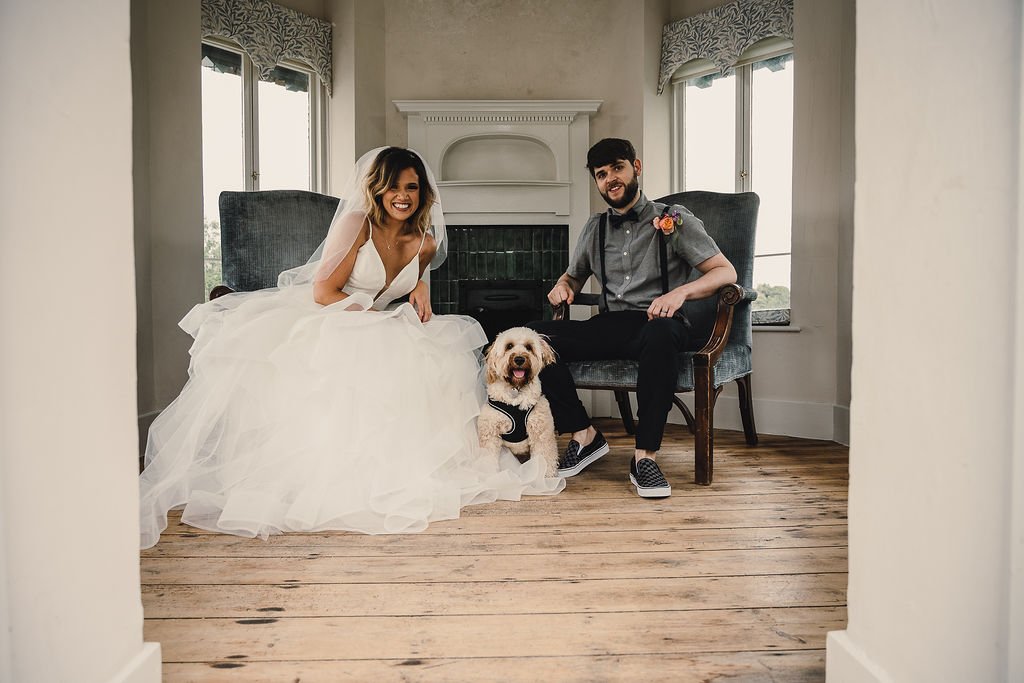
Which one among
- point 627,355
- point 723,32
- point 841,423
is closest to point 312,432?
point 627,355

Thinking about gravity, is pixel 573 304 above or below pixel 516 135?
below

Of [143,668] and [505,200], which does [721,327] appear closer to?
[143,668]

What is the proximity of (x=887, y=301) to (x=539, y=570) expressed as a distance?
1.00 metres

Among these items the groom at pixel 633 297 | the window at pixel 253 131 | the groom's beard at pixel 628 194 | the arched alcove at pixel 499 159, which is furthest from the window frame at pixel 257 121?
the groom's beard at pixel 628 194

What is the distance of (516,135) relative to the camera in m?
4.33

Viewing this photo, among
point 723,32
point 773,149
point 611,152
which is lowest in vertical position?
point 611,152

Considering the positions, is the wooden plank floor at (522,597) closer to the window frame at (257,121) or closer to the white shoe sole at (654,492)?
the white shoe sole at (654,492)

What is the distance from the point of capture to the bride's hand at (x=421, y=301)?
247cm

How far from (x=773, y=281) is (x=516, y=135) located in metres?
Answer: 1.99

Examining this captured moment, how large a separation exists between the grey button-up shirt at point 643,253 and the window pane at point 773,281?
1.50 m

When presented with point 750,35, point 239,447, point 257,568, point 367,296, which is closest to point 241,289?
point 367,296

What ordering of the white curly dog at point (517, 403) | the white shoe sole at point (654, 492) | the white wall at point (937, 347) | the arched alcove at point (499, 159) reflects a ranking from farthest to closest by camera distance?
the arched alcove at point (499, 159), the white curly dog at point (517, 403), the white shoe sole at point (654, 492), the white wall at point (937, 347)

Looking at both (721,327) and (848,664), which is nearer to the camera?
(848,664)

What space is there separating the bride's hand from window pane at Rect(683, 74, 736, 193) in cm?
247
